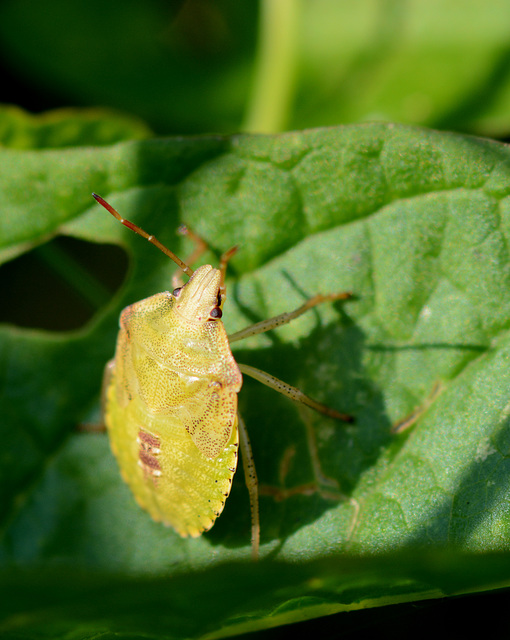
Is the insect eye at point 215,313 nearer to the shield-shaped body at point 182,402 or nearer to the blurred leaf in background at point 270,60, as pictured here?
the shield-shaped body at point 182,402

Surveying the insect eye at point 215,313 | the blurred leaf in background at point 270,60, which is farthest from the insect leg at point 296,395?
the blurred leaf in background at point 270,60

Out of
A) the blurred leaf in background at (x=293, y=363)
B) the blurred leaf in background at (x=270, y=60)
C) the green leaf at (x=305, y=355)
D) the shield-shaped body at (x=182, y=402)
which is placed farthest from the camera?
the blurred leaf in background at (x=270, y=60)

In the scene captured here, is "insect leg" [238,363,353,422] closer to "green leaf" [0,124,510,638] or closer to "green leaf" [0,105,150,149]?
"green leaf" [0,124,510,638]

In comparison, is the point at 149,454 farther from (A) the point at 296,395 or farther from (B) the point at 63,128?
(B) the point at 63,128

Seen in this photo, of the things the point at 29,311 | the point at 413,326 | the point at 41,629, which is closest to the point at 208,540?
the point at 41,629

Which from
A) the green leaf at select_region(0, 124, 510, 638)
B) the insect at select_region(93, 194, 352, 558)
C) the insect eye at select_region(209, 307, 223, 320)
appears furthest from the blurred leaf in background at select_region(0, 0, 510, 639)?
the insect eye at select_region(209, 307, 223, 320)

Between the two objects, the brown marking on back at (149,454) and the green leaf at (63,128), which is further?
the green leaf at (63,128)

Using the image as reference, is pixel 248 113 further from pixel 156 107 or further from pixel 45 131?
pixel 45 131
